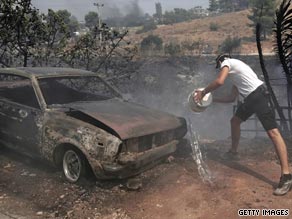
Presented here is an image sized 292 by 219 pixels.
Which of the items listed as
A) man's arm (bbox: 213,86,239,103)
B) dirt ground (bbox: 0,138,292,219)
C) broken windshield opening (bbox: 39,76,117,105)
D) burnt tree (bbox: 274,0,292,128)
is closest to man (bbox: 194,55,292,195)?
man's arm (bbox: 213,86,239,103)

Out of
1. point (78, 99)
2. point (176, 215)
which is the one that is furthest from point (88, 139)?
point (78, 99)

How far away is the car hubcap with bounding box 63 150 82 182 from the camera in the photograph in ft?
16.4

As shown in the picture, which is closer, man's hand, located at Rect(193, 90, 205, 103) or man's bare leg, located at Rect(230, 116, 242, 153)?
man's hand, located at Rect(193, 90, 205, 103)

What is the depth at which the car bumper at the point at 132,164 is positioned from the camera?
464 centimetres

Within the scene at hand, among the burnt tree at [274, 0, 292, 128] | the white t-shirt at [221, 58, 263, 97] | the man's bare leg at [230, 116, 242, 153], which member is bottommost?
the man's bare leg at [230, 116, 242, 153]

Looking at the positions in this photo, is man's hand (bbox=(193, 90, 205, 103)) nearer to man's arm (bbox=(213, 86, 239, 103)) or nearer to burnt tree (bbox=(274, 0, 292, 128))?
man's arm (bbox=(213, 86, 239, 103))

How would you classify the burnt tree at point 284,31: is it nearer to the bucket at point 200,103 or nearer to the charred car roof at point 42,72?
the bucket at point 200,103

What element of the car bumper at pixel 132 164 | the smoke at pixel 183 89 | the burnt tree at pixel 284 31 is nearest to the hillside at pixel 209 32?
the smoke at pixel 183 89

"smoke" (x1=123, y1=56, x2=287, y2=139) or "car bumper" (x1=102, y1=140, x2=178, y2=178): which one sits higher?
"car bumper" (x1=102, y1=140, x2=178, y2=178)

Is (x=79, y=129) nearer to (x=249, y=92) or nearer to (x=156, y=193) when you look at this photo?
(x=156, y=193)

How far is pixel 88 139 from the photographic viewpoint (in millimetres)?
4770

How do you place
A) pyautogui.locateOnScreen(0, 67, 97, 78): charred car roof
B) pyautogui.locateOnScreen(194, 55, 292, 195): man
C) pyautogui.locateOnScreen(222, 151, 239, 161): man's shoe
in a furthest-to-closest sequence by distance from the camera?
pyautogui.locateOnScreen(0, 67, 97, 78): charred car roof
pyautogui.locateOnScreen(222, 151, 239, 161): man's shoe
pyautogui.locateOnScreen(194, 55, 292, 195): man

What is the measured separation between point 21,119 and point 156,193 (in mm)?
→ 2293

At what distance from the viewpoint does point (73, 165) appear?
5066mm
